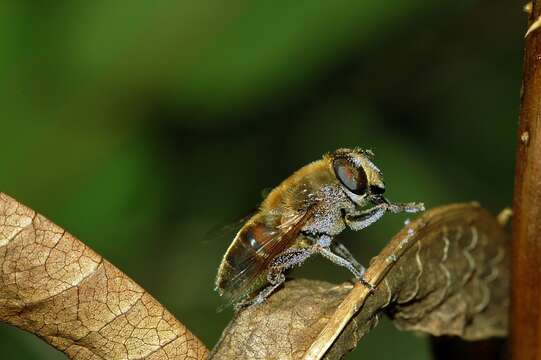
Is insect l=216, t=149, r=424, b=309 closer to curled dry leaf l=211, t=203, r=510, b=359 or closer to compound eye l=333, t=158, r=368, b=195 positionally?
compound eye l=333, t=158, r=368, b=195

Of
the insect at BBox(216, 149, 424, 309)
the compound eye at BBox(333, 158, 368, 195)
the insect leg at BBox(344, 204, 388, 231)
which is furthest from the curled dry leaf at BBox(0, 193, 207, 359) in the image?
the insect leg at BBox(344, 204, 388, 231)

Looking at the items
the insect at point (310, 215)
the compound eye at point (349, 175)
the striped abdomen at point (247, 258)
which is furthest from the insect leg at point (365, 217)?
the striped abdomen at point (247, 258)

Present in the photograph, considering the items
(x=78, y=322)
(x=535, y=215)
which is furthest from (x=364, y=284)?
(x=78, y=322)

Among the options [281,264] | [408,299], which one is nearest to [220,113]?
[281,264]

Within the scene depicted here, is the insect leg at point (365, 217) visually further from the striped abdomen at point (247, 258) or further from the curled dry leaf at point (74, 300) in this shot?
the curled dry leaf at point (74, 300)

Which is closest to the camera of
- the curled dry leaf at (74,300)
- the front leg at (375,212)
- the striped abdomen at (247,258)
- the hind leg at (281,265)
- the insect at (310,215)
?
the curled dry leaf at (74,300)

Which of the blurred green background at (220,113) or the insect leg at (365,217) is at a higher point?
the blurred green background at (220,113)
